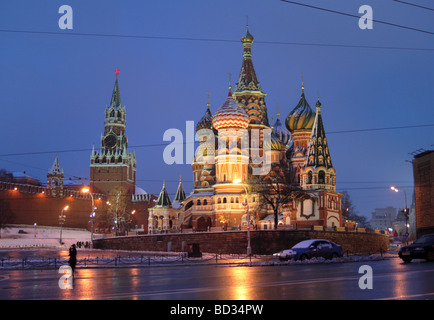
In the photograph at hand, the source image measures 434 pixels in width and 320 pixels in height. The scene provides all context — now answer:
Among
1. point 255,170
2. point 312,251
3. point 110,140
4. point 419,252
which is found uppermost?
point 110,140

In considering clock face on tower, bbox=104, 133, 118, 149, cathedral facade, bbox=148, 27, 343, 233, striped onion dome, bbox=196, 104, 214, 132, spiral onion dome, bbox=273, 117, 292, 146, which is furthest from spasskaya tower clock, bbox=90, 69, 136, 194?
spiral onion dome, bbox=273, 117, 292, 146

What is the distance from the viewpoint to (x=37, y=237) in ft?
277

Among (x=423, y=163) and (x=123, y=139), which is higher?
(x=123, y=139)

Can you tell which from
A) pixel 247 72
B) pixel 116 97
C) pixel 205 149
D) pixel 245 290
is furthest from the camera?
pixel 116 97

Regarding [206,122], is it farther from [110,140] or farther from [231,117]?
[110,140]

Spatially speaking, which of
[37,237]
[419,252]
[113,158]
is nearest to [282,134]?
[37,237]

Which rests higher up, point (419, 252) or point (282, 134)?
point (282, 134)

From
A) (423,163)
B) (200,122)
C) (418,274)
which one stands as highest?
(200,122)

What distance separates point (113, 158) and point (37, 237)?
46146 millimetres

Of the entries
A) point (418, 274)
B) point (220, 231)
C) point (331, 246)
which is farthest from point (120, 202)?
point (418, 274)
